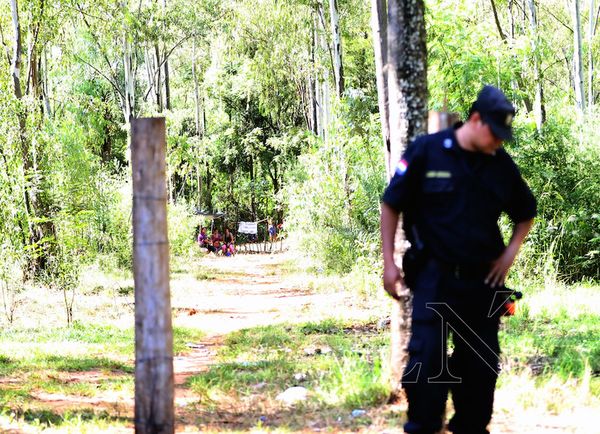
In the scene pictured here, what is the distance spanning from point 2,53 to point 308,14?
504 inches

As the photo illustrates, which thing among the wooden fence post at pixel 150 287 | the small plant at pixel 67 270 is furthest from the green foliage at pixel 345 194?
the wooden fence post at pixel 150 287

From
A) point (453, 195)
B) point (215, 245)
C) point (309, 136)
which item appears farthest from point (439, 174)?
point (215, 245)

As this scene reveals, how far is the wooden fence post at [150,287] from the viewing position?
3.48m

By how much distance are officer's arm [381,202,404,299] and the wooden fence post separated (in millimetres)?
1154

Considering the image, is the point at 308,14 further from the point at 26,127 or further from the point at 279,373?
the point at 279,373

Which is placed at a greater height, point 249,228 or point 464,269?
point 464,269

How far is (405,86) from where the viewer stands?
475 centimetres

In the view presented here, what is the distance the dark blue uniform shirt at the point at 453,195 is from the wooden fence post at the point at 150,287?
1.23 m

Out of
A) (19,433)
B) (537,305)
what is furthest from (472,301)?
(537,305)

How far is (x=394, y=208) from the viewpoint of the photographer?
3633 mm

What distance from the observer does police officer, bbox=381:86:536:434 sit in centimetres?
346

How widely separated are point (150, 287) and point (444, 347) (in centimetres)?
158

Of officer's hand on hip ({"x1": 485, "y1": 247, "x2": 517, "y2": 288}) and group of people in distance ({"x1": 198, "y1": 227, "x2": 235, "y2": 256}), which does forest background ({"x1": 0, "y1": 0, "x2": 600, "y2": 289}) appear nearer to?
group of people in distance ({"x1": 198, "y1": 227, "x2": 235, "y2": 256})

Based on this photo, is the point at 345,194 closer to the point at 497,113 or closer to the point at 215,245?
the point at 497,113
